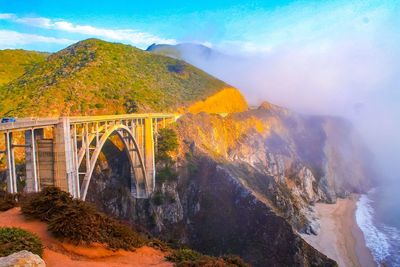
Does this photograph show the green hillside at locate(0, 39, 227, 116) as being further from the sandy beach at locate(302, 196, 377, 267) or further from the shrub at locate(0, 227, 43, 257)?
the shrub at locate(0, 227, 43, 257)

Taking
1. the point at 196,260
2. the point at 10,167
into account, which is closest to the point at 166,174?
the point at 10,167

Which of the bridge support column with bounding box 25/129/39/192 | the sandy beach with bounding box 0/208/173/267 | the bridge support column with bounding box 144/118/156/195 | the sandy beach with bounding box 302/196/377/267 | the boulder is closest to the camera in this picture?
the boulder

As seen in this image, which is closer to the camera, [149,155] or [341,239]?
[149,155]

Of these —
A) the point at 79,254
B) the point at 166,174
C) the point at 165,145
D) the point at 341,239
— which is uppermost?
the point at 165,145

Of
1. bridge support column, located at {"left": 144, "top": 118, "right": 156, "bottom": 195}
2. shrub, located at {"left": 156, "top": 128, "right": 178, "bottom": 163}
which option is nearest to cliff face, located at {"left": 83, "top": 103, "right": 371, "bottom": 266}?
bridge support column, located at {"left": 144, "top": 118, "right": 156, "bottom": 195}

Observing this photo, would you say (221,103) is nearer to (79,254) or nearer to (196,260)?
(196,260)
